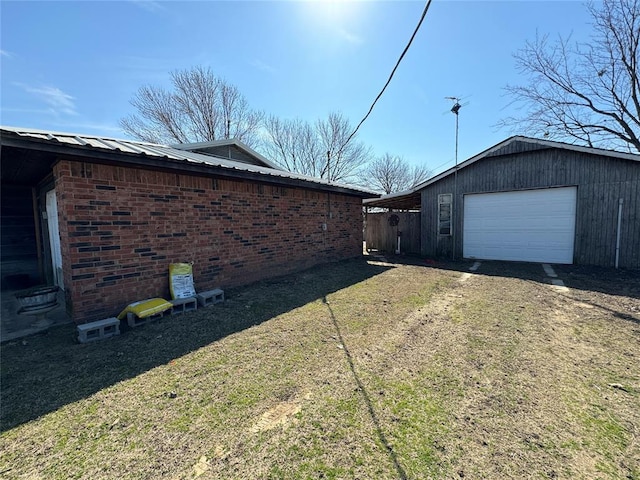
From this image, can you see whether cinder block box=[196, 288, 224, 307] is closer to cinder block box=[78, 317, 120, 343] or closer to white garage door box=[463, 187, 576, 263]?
cinder block box=[78, 317, 120, 343]

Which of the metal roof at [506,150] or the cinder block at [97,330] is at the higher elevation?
the metal roof at [506,150]

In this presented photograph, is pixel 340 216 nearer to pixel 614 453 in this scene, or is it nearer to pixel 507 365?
pixel 507 365

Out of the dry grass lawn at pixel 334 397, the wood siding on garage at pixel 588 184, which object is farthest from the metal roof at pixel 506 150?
the dry grass lawn at pixel 334 397

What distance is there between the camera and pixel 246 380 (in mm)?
2711

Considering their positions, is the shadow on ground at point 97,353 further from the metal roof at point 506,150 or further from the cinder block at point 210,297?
the metal roof at point 506,150

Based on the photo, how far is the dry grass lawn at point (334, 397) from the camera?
5.78 ft

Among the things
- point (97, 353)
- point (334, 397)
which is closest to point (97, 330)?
point (97, 353)

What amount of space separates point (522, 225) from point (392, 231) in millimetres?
5110

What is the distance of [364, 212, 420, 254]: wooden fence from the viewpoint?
485 inches

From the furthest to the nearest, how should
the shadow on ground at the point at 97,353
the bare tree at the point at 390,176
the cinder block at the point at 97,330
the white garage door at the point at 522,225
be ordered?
the bare tree at the point at 390,176 → the white garage door at the point at 522,225 → the cinder block at the point at 97,330 → the shadow on ground at the point at 97,353

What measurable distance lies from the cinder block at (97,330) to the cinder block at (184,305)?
2.96ft

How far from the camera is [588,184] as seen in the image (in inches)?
321

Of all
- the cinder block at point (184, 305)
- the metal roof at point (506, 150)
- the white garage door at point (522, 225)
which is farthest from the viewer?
the white garage door at point (522, 225)

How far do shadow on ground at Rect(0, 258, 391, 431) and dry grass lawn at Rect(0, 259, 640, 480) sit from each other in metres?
0.02
